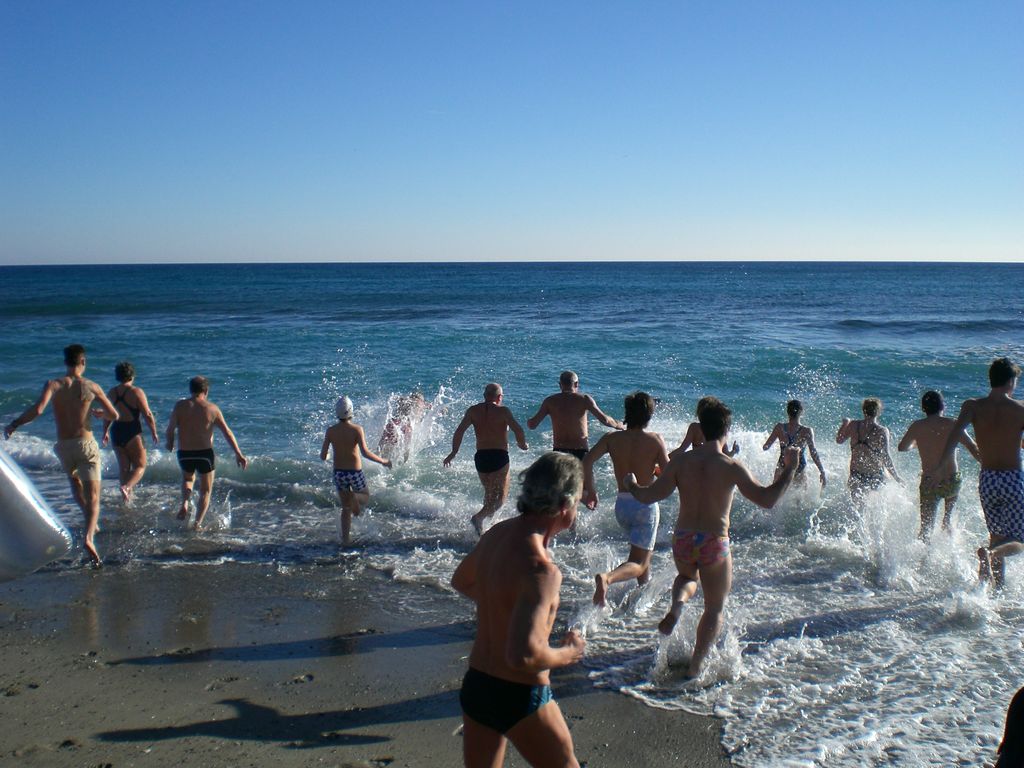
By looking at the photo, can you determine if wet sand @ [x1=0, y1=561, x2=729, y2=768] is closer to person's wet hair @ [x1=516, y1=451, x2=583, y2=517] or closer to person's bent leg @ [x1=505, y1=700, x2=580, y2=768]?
person's bent leg @ [x1=505, y1=700, x2=580, y2=768]

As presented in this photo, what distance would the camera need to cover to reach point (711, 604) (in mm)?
4715

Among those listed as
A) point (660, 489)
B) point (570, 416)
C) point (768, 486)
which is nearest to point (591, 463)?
point (660, 489)

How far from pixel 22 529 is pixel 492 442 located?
5209 mm

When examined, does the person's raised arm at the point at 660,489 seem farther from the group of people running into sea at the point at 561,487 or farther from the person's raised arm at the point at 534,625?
the person's raised arm at the point at 534,625

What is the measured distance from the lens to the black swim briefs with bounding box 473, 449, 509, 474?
8.00m

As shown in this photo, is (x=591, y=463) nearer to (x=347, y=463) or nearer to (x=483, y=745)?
(x=347, y=463)

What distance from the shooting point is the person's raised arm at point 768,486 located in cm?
403

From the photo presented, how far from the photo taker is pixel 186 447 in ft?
26.2

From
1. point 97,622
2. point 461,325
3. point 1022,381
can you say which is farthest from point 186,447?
point 461,325

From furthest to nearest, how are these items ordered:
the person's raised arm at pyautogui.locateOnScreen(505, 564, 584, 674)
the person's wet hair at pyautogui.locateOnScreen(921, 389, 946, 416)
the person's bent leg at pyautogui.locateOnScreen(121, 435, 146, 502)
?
the person's bent leg at pyautogui.locateOnScreen(121, 435, 146, 502) < the person's wet hair at pyautogui.locateOnScreen(921, 389, 946, 416) < the person's raised arm at pyautogui.locateOnScreen(505, 564, 584, 674)

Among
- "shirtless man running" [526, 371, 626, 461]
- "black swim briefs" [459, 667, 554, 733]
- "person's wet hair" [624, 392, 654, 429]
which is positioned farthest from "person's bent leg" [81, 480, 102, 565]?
Result: "black swim briefs" [459, 667, 554, 733]

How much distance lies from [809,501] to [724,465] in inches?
183

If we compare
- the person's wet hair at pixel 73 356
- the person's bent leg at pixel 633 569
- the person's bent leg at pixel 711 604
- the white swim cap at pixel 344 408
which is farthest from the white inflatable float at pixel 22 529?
the person's wet hair at pixel 73 356

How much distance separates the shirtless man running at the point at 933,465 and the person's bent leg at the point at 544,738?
5.40 m
